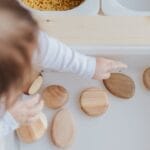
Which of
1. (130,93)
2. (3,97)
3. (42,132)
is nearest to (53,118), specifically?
(42,132)

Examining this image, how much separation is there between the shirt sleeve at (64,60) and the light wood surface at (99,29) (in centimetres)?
3

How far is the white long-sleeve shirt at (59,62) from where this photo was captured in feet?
2.77

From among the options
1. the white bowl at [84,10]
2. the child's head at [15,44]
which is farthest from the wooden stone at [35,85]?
the child's head at [15,44]

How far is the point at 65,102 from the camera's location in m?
0.94

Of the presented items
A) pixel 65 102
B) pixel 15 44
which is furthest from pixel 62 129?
pixel 15 44

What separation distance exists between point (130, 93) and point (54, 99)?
0.44ft

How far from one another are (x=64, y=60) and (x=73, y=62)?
2cm

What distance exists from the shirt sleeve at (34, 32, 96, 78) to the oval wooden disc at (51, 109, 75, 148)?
8cm

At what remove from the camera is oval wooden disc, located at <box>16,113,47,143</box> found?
0.92 m

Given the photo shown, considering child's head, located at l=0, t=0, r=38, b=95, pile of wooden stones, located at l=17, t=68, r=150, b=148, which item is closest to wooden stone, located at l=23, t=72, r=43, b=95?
pile of wooden stones, located at l=17, t=68, r=150, b=148

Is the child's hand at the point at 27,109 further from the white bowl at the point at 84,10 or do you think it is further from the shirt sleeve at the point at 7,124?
the white bowl at the point at 84,10

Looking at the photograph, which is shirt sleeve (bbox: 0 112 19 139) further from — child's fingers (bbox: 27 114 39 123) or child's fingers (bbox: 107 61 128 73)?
child's fingers (bbox: 107 61 128 73)

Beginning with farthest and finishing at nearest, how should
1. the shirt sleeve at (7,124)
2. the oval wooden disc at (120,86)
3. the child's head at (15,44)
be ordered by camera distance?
the oval wooden disc at (120,86) < the shirt sleeve at (7,124) < the child's head at (15,44)

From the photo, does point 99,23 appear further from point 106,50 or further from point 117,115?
point 117,115
